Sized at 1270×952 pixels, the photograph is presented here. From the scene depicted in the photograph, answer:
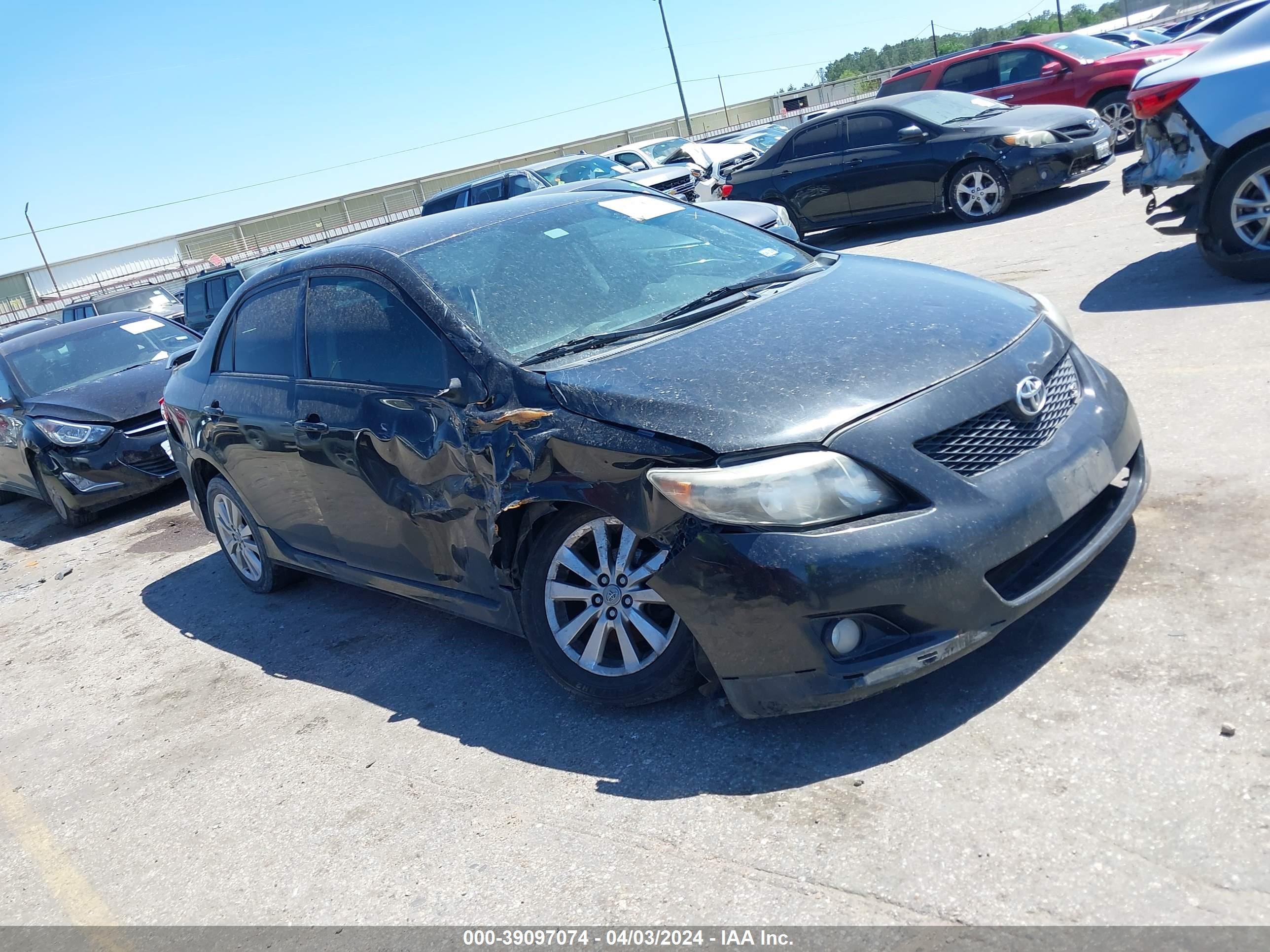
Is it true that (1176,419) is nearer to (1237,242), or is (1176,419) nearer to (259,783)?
(1237,242)

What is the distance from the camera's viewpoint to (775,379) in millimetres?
3436

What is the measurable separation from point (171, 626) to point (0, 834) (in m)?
1.96

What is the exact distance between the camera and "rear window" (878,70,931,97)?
660 inches

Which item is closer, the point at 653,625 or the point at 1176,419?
the point at 653,625

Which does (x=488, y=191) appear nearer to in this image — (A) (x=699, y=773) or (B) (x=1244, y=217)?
(B) (x=1244, y=217)

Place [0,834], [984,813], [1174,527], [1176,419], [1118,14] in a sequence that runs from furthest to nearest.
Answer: [1118,14], [1176,419], [0,834], [1174,527], [984,813]

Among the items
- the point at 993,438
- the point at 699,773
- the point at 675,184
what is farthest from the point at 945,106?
the point at 699,773

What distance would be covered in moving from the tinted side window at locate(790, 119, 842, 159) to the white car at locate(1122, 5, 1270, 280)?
6509mm

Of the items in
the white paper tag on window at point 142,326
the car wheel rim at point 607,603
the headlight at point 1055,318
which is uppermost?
the white paper tag on window at point 142,326

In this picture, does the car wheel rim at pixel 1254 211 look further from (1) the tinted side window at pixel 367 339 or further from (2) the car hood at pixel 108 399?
(2) the car hood at pixel 108 399

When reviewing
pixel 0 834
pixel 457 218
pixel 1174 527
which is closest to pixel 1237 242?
pixel 1174 527

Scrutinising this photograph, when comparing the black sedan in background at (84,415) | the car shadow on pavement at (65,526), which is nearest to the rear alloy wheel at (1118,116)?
the black sedan in background at (84,415)

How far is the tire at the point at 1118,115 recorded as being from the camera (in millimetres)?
14031

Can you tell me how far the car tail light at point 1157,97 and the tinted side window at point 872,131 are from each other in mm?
5632
